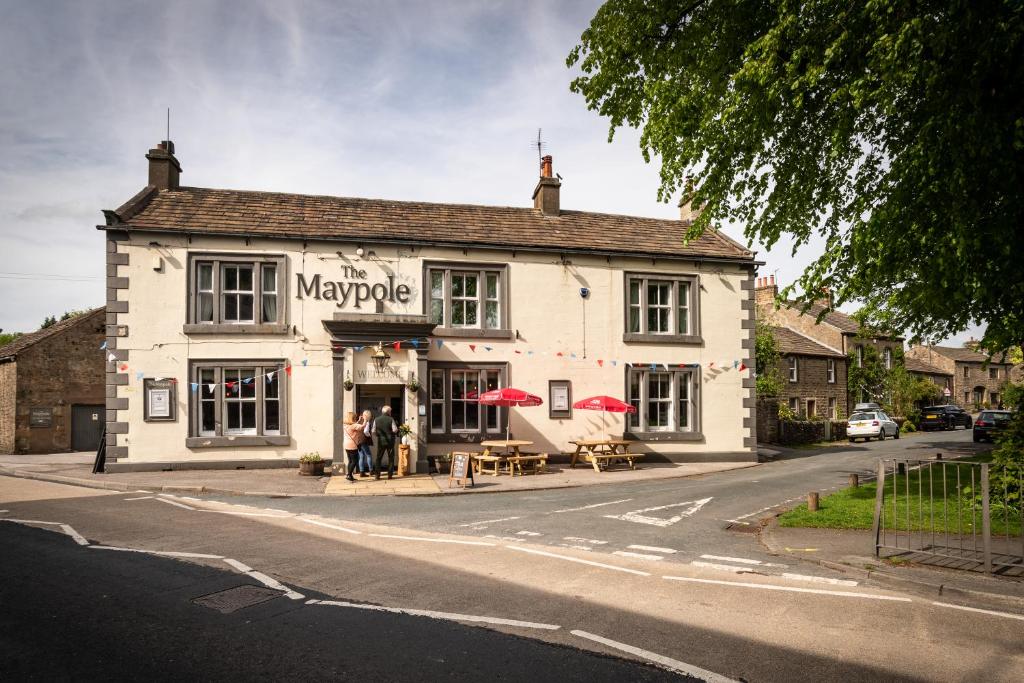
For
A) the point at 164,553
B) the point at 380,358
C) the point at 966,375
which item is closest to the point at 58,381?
the point at 380,358

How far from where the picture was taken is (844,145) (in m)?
10.4

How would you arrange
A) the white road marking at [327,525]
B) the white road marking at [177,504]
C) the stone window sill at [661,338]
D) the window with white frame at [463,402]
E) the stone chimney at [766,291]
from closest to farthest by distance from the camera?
the white road marking at [327,525] → the white road marking at [177,504] → the window with white frame at [463,402] → the stone window sill at [661,338] → the stone chimney at [766,291]

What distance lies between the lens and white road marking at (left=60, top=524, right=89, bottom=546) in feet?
30.1

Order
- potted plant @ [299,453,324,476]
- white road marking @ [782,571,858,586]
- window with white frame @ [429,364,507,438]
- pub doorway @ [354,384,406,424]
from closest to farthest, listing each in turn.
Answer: white road marking @ [782,571,858,586] → potted plant @ [299,453,324,476] → pub doorway @ [354,384,406,424] → window with white frame @ [429,364,507,438]

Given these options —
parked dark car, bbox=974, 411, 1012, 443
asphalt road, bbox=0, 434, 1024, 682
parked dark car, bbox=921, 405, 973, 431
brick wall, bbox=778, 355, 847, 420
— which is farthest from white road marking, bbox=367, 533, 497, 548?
parked dark car, bbox=921, 405, 973, 431

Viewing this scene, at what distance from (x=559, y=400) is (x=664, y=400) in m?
3.89

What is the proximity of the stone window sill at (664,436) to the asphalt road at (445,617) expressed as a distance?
1237cm

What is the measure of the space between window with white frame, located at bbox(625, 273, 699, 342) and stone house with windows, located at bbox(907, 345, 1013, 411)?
4901cm

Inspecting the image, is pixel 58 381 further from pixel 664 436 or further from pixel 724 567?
pixel 724 567

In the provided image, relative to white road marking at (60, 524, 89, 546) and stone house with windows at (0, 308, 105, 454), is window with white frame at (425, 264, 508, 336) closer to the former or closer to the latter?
white road marking at (60, 524, 89, 546)

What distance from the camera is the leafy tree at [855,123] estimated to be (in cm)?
823

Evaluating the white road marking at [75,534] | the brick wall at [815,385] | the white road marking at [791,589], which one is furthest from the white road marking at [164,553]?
the brick wall at [815,385]

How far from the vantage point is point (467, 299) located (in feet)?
67.1

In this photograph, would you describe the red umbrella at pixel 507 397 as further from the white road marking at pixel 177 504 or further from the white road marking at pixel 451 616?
the white road marking at pixel 451 616
